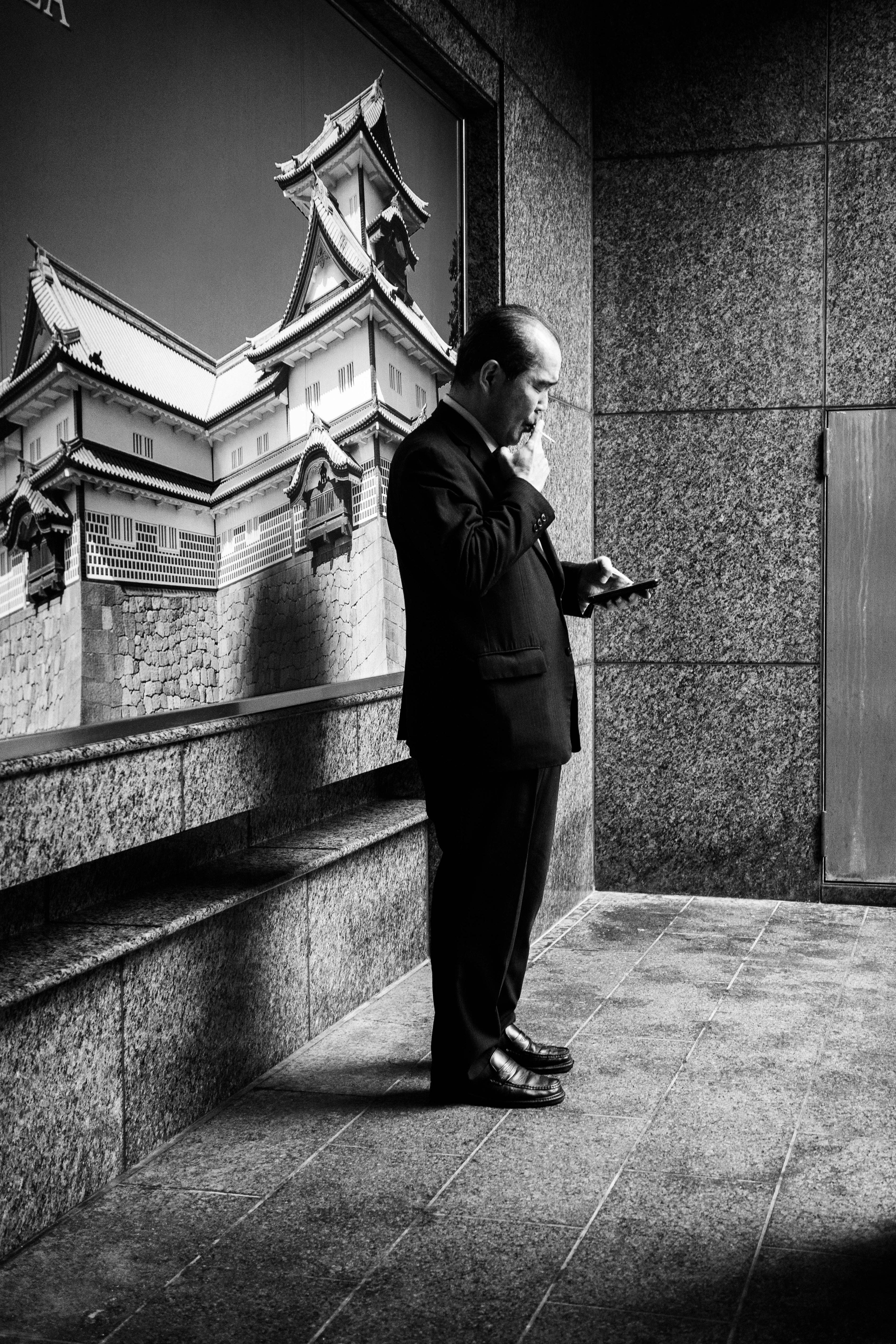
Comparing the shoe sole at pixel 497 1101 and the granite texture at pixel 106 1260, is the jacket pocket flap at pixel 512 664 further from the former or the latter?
the granite texture at pixel 106 1260

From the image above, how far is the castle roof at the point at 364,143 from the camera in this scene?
3.90 m

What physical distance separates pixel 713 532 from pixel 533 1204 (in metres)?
3.65

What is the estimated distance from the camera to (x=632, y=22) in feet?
19.9

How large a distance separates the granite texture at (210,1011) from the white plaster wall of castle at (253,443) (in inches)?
42.7

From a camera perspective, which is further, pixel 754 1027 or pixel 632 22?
pixel 632 22

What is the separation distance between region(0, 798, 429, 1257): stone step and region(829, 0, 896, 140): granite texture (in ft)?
11.0

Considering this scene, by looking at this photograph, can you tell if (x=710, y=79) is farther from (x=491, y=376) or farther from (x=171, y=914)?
(x=171, y=914)

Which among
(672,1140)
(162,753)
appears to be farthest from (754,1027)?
(162,753)

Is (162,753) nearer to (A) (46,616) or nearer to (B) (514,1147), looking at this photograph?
(A) (46,616)

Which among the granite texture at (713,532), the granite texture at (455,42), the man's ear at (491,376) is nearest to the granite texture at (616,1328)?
the man's ear at (491,376)

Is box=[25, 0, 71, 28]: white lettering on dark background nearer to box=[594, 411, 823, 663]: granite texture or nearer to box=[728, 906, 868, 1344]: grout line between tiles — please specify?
box=[728, 906, 868, 1344]: grout line between tiles

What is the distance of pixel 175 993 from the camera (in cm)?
337

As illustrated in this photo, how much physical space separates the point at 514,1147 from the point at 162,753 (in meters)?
1.16

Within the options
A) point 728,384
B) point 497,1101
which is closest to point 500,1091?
point 497,1101
